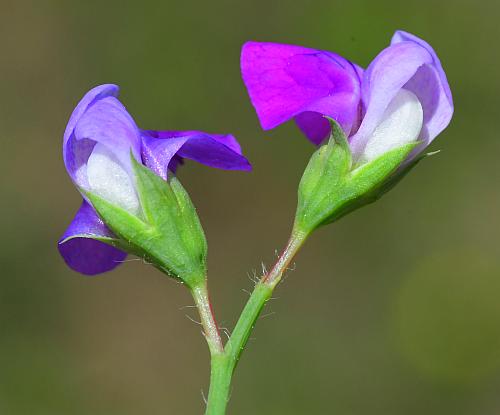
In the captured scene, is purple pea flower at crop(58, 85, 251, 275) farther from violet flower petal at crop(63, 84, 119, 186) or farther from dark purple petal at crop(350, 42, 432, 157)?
dark purple petal at crop(350, 42, 432, 157)

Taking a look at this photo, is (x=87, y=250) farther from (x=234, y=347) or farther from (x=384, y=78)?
(x=384, y=78)

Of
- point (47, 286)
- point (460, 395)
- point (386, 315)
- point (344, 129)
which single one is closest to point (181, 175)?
point (47, 286)

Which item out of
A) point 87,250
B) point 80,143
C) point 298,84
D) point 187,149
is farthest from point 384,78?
point 87,250

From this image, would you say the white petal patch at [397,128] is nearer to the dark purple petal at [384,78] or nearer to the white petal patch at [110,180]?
the dark purple petal at [384,78]

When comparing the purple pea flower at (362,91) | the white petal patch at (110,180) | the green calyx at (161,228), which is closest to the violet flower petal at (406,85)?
the purple pea flower at (362,91)

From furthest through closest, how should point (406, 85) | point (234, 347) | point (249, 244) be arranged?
point (249, 244) → point (406, 85) → point (234, 347)

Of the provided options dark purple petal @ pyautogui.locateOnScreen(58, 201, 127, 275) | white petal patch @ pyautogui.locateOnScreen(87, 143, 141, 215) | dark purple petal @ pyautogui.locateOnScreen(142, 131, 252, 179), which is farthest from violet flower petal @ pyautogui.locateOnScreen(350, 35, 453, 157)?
dark purple petal @ pyautogui.locateOnScreen(58, 201, 127, 275)
